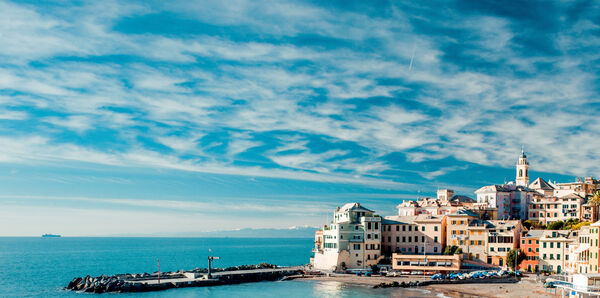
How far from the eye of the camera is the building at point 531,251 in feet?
351

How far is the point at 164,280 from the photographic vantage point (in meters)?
104

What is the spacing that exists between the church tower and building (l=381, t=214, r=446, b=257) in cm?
5760

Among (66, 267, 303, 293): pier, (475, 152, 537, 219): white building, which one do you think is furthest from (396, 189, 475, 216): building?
(66, 267, 303, 293): pier

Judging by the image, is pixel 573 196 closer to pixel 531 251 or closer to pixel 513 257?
pixel 531 251

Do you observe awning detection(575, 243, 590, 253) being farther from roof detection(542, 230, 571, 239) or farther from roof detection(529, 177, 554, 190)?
roof detection(529, 177, 554, 190)

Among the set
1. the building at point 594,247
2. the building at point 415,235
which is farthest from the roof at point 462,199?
the building at point 594,247

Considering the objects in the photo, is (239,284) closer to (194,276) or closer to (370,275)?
(194,276)

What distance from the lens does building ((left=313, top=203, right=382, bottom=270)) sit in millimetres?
116188

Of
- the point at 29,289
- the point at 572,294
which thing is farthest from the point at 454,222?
the point at 29,289

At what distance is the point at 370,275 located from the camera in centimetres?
10956

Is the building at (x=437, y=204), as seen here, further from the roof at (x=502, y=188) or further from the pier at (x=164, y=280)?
the pier at (x=164, y=280)

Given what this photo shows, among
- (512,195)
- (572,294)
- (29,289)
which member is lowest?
(29,289)

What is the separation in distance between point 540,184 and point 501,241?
55318mm

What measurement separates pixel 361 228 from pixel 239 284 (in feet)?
94.8
